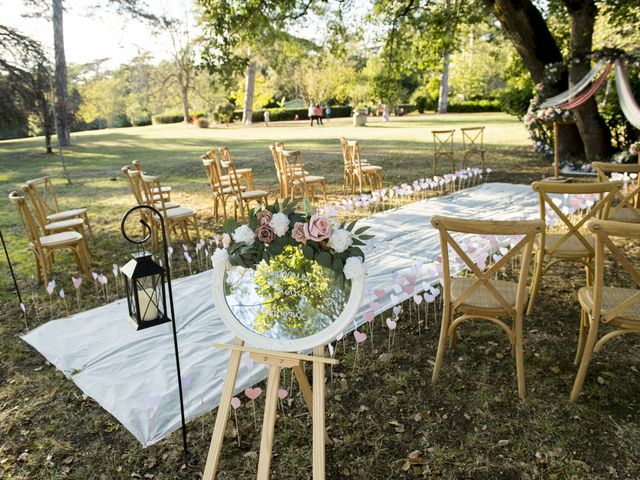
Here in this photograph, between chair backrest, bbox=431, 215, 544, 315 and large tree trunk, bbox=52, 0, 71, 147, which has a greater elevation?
large tree trunk, bbox=52, 0, 71, 147

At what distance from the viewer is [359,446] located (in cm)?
265

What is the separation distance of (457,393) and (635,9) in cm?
1093

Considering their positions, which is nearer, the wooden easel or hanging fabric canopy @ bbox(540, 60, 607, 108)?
the wooden easel

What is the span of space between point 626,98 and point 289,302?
9.67 m

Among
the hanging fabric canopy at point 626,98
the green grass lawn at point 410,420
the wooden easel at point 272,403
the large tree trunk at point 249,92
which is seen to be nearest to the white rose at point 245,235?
the wooden easel at point 272,403

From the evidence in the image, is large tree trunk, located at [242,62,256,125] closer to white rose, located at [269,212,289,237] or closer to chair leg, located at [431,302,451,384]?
chair leg, located at [431,302,451,384]

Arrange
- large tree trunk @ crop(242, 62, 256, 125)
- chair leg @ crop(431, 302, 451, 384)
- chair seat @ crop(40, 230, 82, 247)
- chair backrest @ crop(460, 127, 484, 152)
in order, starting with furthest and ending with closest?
large tree trunk @ crop(242, 62, 256, 125) → chair backrest @ crop(460, 127, 484, 152) → chair seat @ crop(40, 230, 82, 247) → chair leg @ crop(431, 302, 451, 384)

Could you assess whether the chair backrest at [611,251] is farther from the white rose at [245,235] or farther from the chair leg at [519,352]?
the white rose at [245,235]

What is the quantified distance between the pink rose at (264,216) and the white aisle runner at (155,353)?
1466 millimetres

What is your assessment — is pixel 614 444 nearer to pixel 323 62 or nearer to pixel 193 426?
pixel 193 426

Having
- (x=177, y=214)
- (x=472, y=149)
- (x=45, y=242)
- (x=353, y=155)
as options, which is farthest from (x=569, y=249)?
(x=472, y=149)

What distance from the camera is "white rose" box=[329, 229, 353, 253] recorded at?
1.91 meters

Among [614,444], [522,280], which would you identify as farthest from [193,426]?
[614,444]

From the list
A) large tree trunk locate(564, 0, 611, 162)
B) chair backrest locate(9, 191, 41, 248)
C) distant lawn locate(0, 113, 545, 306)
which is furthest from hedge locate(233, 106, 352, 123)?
chair backrest locate(9, 191, 41, 248)
